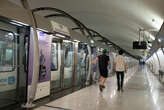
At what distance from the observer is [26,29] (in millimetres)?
4430

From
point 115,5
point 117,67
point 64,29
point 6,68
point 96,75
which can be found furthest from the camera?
point 96,75

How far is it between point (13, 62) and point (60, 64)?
94.4 inches

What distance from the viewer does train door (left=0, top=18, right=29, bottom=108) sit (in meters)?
A: 4.02

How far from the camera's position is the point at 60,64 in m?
6.48

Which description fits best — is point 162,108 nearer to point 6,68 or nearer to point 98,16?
point 6,68

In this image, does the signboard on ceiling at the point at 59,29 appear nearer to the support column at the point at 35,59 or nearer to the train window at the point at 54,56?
the train window at the point at 54,56

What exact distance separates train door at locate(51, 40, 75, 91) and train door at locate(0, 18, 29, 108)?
175 centimetres

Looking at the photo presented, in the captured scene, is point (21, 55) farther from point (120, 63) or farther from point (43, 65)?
point (120, 63)

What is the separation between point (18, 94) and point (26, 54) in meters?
1.06

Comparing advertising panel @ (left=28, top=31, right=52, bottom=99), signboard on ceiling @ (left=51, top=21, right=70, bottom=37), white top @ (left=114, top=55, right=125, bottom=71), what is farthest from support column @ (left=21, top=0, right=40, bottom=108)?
white top @ (left=114, top=55, right=125, bottom=71)

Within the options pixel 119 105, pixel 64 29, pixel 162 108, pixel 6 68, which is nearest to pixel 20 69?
pixel 6 68

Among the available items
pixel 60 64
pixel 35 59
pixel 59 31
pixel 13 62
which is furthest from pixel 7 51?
pixel 60 64

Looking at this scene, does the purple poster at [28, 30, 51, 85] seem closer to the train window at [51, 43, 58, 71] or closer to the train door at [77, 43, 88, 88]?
the train window at [51, 43, 58, 71]

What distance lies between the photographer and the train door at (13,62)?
4.02m
